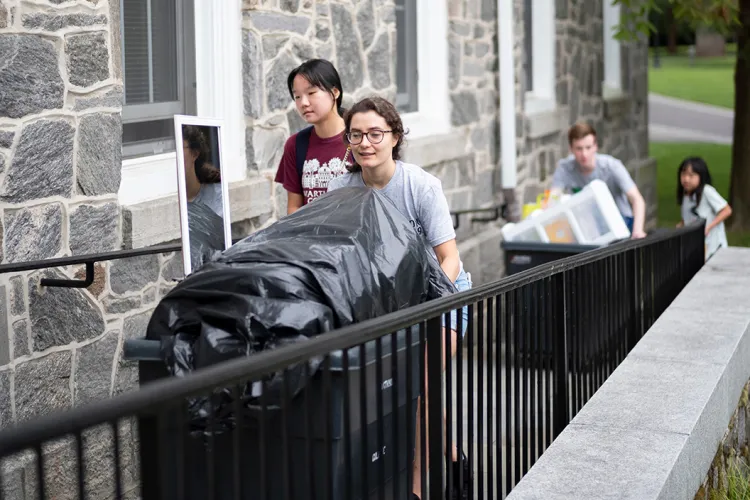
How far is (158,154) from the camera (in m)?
5.68

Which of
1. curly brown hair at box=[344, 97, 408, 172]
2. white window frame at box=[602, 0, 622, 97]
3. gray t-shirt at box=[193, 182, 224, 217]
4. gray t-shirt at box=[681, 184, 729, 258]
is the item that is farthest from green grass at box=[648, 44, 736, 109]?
gray t-shirt at box=[193, 182, 224, 217]

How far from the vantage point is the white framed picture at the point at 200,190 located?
3.86 m

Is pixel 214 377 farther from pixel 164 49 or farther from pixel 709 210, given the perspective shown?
pixel 709 210

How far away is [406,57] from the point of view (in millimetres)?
9266

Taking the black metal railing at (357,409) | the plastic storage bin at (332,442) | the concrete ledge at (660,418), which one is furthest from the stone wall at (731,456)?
the plastic storage bin at (332,442)

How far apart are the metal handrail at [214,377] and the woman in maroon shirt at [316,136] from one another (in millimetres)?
1426

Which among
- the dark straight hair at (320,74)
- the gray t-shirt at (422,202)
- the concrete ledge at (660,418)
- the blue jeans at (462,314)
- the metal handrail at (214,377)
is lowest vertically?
the concrete ledge at (660,418)

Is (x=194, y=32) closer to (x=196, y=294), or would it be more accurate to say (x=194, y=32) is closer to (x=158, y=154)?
(x=158, y=154)

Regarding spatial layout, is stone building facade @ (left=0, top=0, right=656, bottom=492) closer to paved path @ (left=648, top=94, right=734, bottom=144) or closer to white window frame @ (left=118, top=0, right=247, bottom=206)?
white window frame @ (left=118, top=0, right=247, bottom=206)

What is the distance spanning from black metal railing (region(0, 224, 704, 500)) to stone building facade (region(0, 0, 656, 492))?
17.5 inches

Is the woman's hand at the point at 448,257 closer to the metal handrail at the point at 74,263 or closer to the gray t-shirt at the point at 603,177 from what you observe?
the metal handrail at the point at 74,263

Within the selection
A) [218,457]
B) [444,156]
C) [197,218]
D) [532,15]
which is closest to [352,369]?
[218,457]

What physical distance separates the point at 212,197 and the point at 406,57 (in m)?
5.38

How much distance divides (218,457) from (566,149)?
33.7 feet
